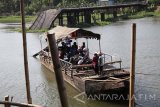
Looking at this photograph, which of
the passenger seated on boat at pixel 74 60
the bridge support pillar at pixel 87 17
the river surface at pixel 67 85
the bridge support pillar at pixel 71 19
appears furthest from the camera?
the bridge support pillar at pixel 87 17

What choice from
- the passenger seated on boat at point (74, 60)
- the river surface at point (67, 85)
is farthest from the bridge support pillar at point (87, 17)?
the passenger seated on boat at point (74, 60)

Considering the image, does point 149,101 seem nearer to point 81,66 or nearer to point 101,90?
point 101,90

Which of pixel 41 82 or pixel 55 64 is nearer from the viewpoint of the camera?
pixel 55 64

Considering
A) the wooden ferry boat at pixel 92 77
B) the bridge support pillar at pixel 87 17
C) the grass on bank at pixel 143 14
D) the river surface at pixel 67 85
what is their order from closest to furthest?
the wooden ferry boat at pixel 92 77 → the river surface at pixel 67 85 → the bridge support pillar at pixel 87 17 → the grass on bank at pixel 143 14

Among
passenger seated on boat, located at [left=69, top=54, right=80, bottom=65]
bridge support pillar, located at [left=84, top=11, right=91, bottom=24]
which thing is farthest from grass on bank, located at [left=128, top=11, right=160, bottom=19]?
passenger seated on boat, located at [left=69, top=54, right=80, bottom=65]

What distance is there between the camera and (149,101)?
16609 mm

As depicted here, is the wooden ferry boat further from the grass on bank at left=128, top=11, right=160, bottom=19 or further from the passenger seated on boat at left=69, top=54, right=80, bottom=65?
the grass on bank at left=128, top=11, right=160, bottom=19

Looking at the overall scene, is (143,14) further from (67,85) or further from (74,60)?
(67,85)

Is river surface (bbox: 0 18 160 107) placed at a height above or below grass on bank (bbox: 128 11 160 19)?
below

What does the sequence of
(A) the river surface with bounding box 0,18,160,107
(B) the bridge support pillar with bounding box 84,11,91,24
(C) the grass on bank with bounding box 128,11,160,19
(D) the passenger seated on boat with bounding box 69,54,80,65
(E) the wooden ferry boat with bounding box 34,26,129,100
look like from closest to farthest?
1. (E) the wooden ferry boat with bounding box 34,26,129,100
2. (A) the river surface with bounding box 0,18,160,107
3. (D) the passenger seated on boat with bounding box 69,54,80,65
4. (B) the bridge support pillar with bounding box 84,11,91,24
5. (C) the grass on bank with bounding box 128,11,160,19

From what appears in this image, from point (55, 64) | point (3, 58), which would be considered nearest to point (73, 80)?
point (55, 64)

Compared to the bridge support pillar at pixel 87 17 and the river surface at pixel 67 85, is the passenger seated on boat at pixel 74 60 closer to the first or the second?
the river surface at pixel 67 85

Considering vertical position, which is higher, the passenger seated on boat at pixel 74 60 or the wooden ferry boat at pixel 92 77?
the passenger seated on boat at pixel 74 60

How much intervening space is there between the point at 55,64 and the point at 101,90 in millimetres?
9389
